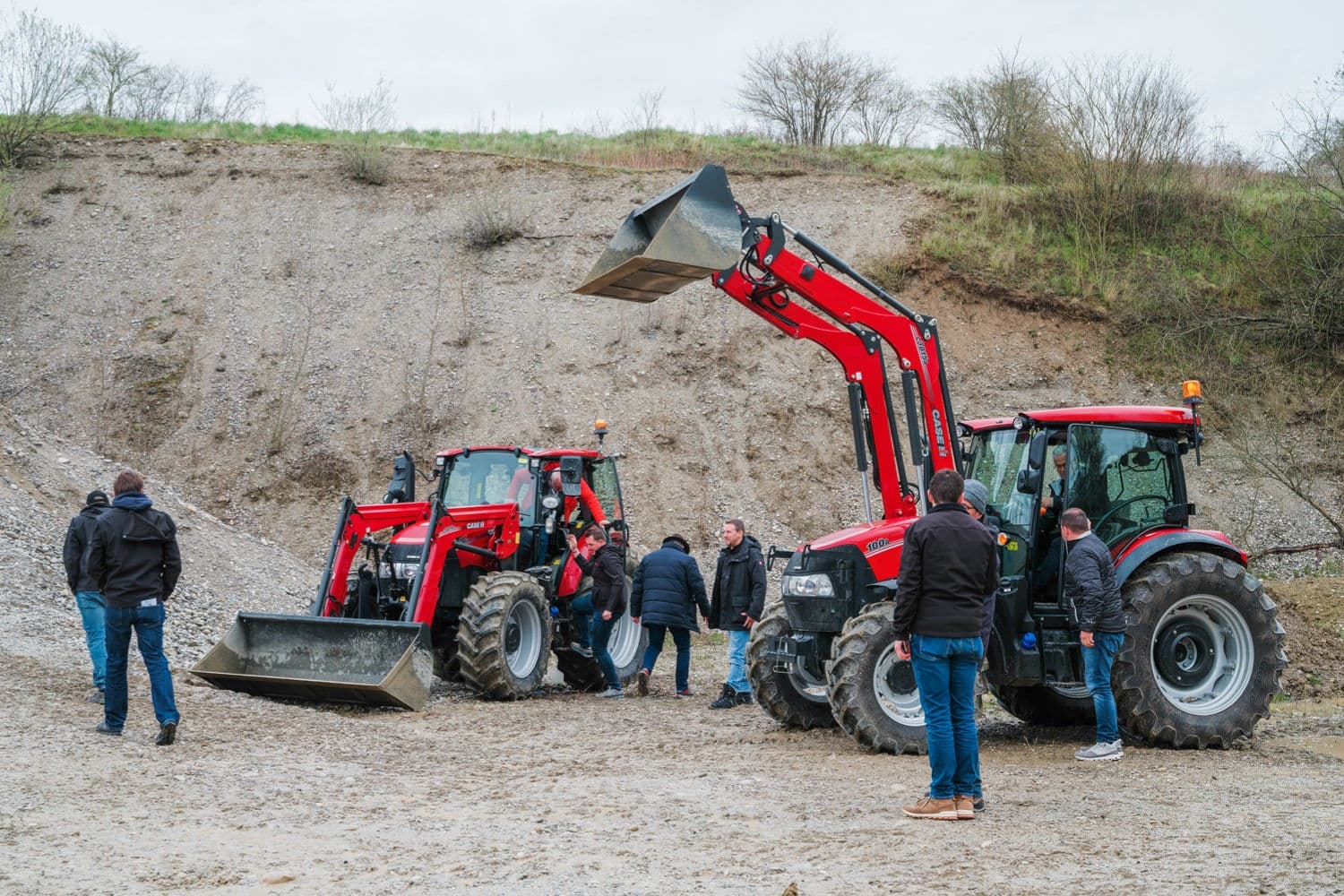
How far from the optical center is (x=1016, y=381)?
25609mm

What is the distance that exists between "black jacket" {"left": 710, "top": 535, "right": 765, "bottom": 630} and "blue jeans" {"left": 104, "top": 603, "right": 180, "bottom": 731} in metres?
5.09

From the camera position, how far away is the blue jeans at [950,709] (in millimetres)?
6262

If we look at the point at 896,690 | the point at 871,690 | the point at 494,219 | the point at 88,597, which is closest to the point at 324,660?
the point at 88,597

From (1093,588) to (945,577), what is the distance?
7.89 ft

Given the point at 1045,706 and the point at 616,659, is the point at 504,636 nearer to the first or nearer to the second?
the point at 616,659

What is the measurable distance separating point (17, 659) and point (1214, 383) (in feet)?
76.7

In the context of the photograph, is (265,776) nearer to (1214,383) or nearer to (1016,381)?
(1016,381)

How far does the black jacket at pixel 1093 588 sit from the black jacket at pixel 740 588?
3629 millimetres

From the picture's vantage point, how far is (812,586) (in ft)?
29.8

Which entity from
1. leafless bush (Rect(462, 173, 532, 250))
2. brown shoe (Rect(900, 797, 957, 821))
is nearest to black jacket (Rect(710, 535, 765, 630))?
brown shoe (Rect(900, 797, 957, 821))

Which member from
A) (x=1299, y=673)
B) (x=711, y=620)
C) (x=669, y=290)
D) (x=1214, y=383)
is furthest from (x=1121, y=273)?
(x=669, y=290)

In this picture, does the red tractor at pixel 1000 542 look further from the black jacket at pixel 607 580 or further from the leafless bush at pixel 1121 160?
the leafless bush at pixel 1121 160

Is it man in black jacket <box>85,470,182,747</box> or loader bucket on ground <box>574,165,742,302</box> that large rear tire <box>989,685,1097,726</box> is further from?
man in black jacket <box>85,470,182,747</box>

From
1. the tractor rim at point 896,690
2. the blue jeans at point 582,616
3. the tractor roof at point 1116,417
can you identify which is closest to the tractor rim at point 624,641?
the blue jeans at point 582,616
